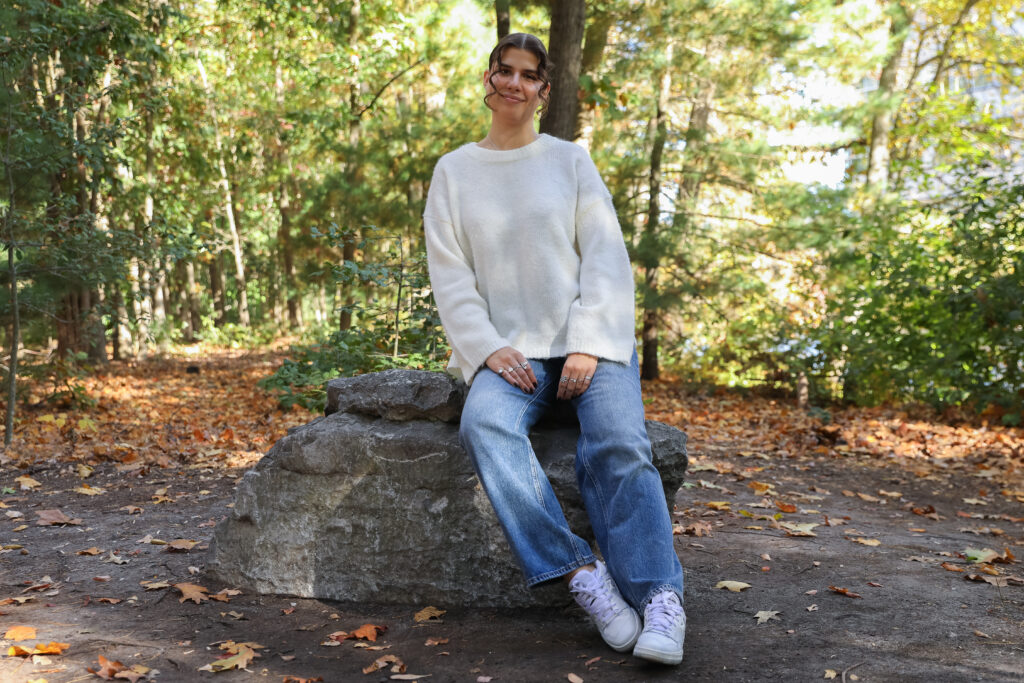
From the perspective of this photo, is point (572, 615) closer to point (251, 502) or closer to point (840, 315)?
point (251, 502)

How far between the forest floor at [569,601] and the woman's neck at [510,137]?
1.78 metres

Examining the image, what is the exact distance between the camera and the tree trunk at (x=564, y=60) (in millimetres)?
7605

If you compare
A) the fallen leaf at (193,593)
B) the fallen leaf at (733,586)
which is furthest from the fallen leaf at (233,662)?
the fallen leaf at (733,586)

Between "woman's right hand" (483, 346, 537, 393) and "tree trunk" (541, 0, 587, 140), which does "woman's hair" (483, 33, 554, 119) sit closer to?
"woman's right hand" (483, 346, 537, 393)

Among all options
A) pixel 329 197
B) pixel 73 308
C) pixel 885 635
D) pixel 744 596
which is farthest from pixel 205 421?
pixel 885 635

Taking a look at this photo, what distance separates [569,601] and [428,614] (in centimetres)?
53

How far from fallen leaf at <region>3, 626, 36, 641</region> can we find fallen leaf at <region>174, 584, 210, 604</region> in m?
0.55

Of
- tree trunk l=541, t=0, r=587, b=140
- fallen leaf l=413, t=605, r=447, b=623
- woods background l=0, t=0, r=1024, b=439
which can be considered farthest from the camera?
woods background l=0, t=0, r=1024, b=439

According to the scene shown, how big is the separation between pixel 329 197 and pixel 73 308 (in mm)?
3897

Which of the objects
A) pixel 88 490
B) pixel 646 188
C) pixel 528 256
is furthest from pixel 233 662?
pixel 646 188

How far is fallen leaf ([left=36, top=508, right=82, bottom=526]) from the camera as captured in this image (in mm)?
4484

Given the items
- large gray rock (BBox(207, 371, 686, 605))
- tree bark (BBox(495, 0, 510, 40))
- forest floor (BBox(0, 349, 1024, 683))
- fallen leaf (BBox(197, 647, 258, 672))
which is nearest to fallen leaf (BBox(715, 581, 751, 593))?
forest floor (BBox(0, 349, 1024, 683))

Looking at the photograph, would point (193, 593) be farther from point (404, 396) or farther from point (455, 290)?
point (455, 290)

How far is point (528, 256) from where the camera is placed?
10.3 feet
